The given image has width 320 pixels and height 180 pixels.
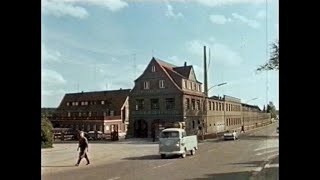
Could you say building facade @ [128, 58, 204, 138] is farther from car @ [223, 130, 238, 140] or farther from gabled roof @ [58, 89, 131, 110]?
car @ [223, 130, 238, 140]

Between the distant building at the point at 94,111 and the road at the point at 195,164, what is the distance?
108 mm

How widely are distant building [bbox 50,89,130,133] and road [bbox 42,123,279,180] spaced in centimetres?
11

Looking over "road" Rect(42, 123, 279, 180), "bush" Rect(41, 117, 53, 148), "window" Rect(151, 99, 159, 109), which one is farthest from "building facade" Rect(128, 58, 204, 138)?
"bush" Rect(41, 117, 53, 148)

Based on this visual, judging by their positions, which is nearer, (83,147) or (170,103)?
(83,147)

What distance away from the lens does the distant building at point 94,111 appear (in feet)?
4.02

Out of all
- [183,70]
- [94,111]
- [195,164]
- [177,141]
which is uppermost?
[183,70]

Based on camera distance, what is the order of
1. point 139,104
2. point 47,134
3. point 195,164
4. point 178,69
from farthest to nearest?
1. point 195,164
2. point 139,104
3. point 178,69
4. point 47,134

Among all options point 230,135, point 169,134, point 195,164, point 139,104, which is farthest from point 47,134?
point 230,135

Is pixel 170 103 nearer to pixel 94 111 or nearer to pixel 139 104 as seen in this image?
pixel 139 104

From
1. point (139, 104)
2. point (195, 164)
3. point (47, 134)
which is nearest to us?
point (47, 134)

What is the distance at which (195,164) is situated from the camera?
5.35 feet

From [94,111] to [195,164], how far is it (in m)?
Answer: 0.54

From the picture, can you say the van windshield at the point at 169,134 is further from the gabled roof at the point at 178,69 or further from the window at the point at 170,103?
the gabled roof at the point at 178,69
